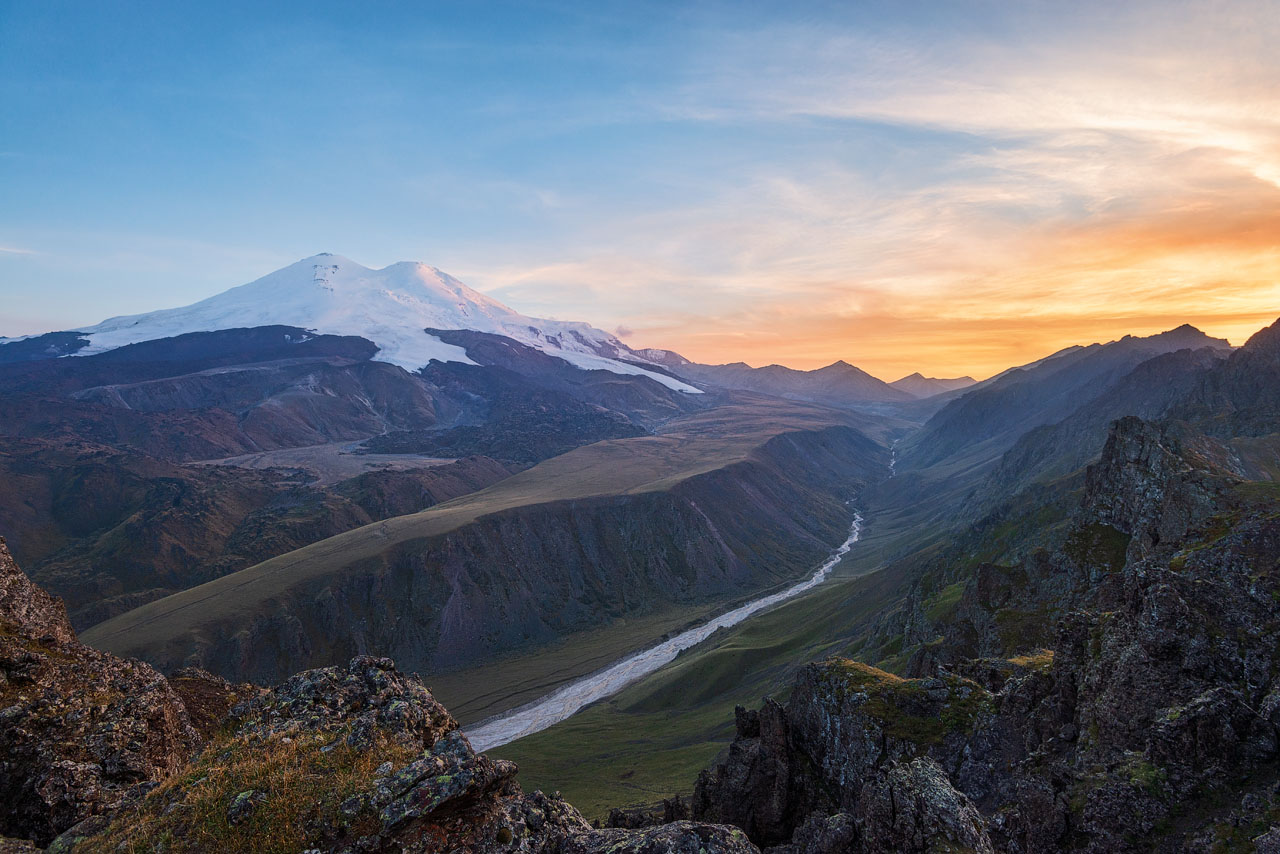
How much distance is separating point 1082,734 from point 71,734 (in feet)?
126

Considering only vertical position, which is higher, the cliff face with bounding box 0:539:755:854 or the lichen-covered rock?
the cliff face with bounding box 0:539:755:854

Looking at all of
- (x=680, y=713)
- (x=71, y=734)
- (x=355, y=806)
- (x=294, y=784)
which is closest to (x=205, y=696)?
(x=71, y=734)

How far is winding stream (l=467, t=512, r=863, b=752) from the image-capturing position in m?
106

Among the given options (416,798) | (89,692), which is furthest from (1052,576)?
(89,692)

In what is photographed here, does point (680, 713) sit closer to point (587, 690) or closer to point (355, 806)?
point (587, 690)

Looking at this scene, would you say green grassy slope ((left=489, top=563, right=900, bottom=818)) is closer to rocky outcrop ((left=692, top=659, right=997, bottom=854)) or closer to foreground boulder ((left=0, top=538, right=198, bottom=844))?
rocky outcrop ((left=692, top=659, right=997, bottom=854))

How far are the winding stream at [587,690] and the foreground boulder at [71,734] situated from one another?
7783 cm

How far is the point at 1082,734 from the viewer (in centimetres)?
2764

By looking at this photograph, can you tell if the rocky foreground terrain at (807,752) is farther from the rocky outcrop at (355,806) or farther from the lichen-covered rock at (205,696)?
the lichen-covered rock at (205,696)

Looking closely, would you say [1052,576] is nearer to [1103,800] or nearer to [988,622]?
[988,622]

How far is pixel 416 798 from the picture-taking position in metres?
13.3

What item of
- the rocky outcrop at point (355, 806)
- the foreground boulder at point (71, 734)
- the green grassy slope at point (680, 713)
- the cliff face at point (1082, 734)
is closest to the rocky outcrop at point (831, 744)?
the cliff face at point (1082, 734)

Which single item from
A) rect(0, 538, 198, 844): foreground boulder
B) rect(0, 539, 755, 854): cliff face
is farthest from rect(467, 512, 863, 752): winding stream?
rect(0, 539, 755, 854): cliff face

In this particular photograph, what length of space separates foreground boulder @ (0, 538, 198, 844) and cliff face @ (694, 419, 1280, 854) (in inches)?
928
